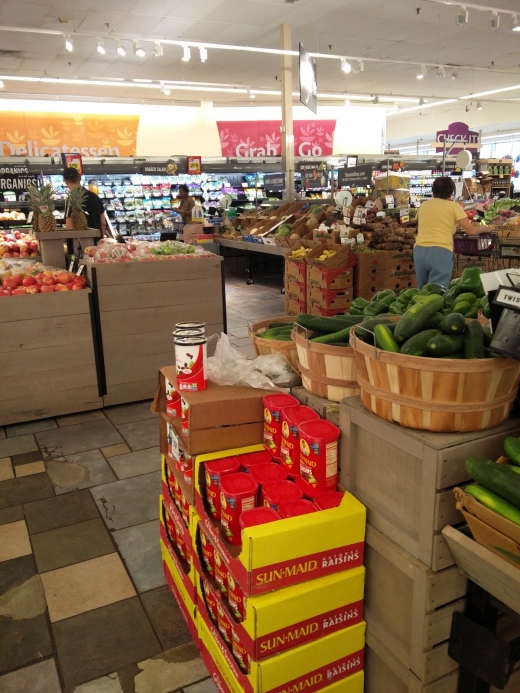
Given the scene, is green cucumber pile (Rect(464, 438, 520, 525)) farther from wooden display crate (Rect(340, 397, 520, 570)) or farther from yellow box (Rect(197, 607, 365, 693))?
yellow box (Rect(197, 607, 365, 693))

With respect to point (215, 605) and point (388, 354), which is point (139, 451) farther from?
point (388, 354)

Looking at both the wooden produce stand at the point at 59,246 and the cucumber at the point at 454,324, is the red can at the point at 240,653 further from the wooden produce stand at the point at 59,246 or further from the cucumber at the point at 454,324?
the wooden produce stand at the point at 59,246

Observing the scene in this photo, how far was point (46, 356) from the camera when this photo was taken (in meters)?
4.20

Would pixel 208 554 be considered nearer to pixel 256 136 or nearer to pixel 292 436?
pixel 292 436

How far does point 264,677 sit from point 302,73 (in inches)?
314

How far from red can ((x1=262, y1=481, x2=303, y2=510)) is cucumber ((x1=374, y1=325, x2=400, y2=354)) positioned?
1.83 ft

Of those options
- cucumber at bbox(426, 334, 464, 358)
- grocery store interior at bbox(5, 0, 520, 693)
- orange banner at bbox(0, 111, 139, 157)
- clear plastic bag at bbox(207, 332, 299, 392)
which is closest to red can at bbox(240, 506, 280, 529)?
grocery store interior at bbox(5, 0, 520, 693)

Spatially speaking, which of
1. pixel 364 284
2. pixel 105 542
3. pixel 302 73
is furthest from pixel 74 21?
pixel 105 542

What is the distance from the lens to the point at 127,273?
14.4ft

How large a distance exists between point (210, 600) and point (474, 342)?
1246 millimetres

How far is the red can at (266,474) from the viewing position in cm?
187

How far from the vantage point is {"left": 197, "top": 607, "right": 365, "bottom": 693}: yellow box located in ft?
5.34

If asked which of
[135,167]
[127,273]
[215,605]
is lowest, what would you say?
[215,605]

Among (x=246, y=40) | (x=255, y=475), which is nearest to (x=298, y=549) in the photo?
(x=255, y=475)
